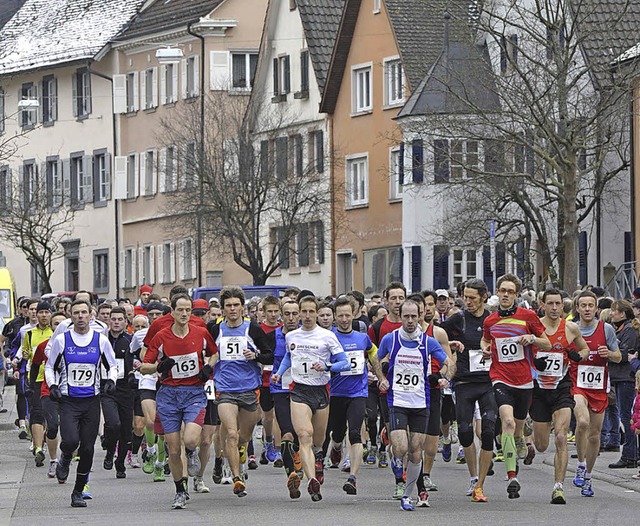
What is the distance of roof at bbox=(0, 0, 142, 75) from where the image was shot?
2945 inches

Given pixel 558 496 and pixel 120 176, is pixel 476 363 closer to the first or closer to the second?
pixel 558 496

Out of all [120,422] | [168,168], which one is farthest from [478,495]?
[168,168]

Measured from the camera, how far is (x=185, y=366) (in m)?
18.0

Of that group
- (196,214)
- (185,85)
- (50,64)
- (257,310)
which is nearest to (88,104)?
(50,64)

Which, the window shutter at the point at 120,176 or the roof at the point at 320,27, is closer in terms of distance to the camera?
the roof at the point at 320,27

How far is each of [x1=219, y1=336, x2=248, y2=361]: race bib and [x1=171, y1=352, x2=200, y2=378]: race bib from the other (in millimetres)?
692

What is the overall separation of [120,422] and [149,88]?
2017 inches

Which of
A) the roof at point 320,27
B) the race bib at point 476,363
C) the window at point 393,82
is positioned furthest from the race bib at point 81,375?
the roof at point 320,27

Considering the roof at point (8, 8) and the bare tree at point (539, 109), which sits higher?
the roof at point (8, 8)

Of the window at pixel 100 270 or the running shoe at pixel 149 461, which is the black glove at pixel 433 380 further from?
the window at pixel 100 270

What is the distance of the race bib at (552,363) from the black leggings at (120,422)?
16.8 feet

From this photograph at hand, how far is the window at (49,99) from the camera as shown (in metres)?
77.8

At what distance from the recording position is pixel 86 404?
18.6 m

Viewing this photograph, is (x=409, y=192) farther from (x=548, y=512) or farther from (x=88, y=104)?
(x=548, y=512)
